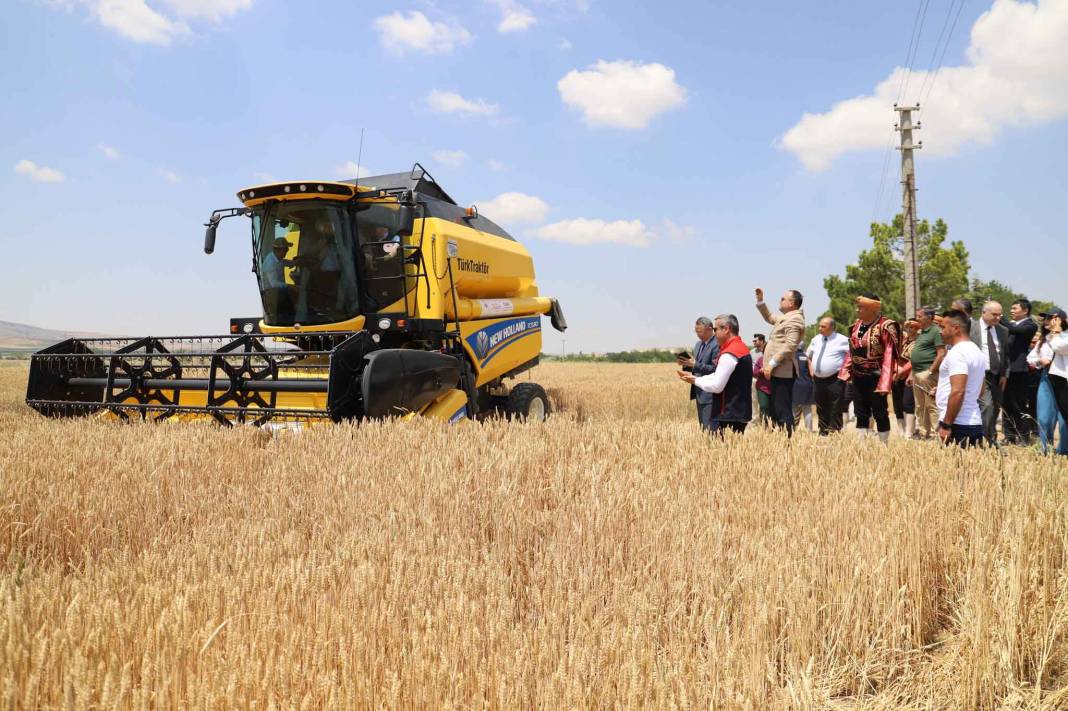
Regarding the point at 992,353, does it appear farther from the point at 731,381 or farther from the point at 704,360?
the point at 731,381

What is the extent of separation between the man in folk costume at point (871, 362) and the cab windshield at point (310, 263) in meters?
5.61

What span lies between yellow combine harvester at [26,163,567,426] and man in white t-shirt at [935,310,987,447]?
12.1ft

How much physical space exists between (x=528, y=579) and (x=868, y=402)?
19.4ft

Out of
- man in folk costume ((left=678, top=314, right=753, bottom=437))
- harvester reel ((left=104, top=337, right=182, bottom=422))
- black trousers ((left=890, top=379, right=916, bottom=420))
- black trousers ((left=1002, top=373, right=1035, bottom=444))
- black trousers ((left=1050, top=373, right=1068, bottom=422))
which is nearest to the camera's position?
man in folk costume ((left=678, top=314, right=753, bottom=437))

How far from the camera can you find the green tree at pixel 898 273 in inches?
1312

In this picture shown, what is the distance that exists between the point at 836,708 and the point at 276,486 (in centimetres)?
315

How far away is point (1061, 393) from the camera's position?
6996 mm

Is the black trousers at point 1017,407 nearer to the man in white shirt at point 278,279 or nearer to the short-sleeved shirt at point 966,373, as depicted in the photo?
the short-sleeved shirt at point 966,373

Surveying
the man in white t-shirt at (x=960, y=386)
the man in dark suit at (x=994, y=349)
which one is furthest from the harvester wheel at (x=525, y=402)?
the man in dark suit at (x=994, y=349)

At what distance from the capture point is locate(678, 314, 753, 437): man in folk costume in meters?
6.16

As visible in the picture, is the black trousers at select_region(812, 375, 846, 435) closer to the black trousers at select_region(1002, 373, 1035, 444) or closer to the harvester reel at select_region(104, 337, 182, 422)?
the black trousers at select_region(1002, 373, 1035, 444)

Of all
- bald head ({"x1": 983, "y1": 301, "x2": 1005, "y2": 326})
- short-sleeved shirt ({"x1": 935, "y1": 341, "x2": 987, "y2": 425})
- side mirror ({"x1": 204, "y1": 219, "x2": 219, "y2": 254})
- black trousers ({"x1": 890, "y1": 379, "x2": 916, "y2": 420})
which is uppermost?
side mirror ({"x1": 204, "y1": 219, "x2": 219, "y2": 254})

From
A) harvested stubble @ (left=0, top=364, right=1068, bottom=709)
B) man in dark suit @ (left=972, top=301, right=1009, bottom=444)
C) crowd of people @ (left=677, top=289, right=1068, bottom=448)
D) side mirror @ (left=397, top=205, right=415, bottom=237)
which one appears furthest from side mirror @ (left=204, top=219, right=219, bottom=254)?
man in dark suit @ (left=972, top=301, right=1009, bottom=444)

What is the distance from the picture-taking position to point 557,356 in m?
51.5
